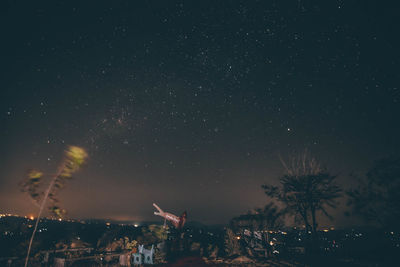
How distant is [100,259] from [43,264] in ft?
11.0

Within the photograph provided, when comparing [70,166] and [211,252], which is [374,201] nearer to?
[211,252]

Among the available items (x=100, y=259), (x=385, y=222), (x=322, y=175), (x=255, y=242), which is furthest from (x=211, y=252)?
(x=385, y=222)

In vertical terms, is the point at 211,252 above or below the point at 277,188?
below

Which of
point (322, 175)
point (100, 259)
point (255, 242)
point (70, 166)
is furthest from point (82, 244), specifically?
point (322, 175)

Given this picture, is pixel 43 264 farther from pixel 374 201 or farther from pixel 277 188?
pixel 374 201

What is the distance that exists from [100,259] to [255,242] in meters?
16.6

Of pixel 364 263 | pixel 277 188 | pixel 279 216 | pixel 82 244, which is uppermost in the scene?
pixel 277 188

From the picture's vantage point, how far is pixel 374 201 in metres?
27.9

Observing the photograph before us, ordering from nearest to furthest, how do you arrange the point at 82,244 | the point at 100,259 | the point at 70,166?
1. the point at 70,166
2. the point at 100,259
3. the point at 82,244

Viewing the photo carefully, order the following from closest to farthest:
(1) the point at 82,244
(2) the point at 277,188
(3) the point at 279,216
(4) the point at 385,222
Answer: (1) the point at 82,244, (4) the point at 385,222, (2) the point at 277,188, (3) the point at 279,216

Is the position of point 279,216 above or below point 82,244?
above

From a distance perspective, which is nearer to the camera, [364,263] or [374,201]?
[364,263]

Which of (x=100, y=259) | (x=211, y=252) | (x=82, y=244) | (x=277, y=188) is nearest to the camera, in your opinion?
(x=100, y=259)

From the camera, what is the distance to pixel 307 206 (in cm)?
2834
